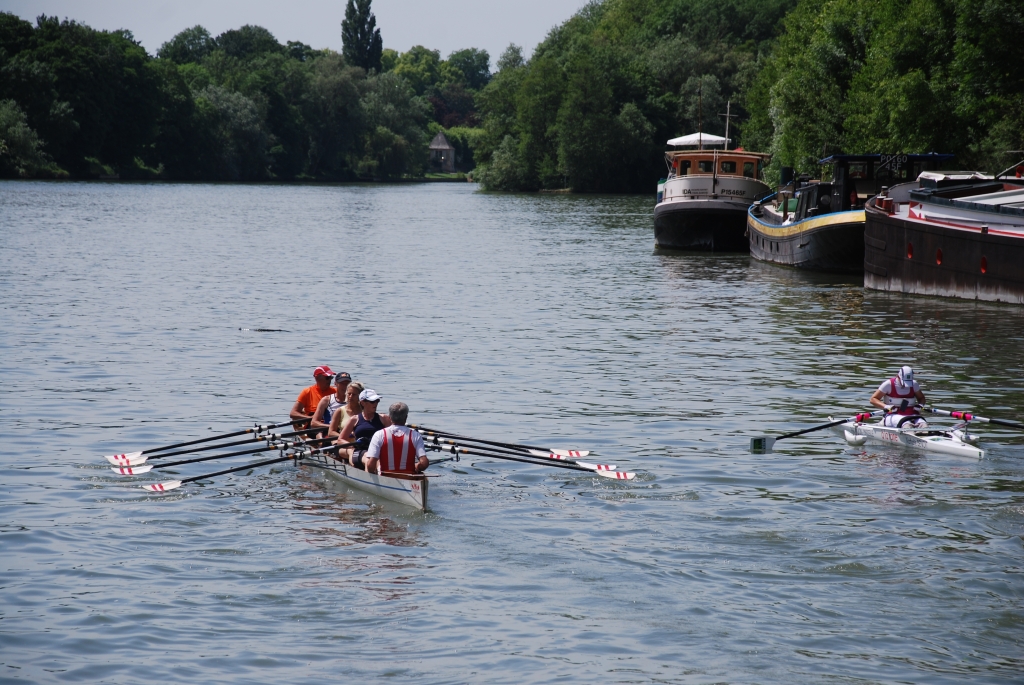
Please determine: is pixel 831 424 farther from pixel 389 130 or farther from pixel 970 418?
pixel 389 130

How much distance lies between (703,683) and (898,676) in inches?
71.3

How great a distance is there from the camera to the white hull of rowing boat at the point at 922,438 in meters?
18.0

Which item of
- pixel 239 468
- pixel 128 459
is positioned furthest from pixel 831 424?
pixel 128 459

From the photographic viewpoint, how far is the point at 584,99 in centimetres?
11562

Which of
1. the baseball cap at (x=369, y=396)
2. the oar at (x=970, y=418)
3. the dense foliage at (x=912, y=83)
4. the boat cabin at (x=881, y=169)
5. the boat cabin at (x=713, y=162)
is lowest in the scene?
the oar at (x=970, y=418)

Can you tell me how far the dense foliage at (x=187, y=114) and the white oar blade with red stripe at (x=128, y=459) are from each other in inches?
4453

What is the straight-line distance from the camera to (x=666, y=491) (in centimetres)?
1664

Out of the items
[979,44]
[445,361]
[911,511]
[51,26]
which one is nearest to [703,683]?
[911,511]

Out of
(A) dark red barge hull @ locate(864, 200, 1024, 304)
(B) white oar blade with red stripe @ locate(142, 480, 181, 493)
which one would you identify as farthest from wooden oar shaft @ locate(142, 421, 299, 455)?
(A) dark red barge hull @ locate(864, 200, 1024, 304)

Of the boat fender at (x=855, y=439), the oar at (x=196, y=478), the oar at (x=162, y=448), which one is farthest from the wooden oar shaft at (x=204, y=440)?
the boat fender at (x=855, y=439)

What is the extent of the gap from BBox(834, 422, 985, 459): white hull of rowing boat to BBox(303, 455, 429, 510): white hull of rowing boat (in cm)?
799

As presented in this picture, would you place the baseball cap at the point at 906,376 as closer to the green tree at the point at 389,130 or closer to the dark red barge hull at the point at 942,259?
the dark red barge hull at the point at 942,259

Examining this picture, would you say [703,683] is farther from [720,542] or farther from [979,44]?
[979,44]

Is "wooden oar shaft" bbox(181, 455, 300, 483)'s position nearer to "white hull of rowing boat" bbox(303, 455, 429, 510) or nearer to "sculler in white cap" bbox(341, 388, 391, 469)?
"white hull of rowing boat" bbox(303, 455, 429, 510)
